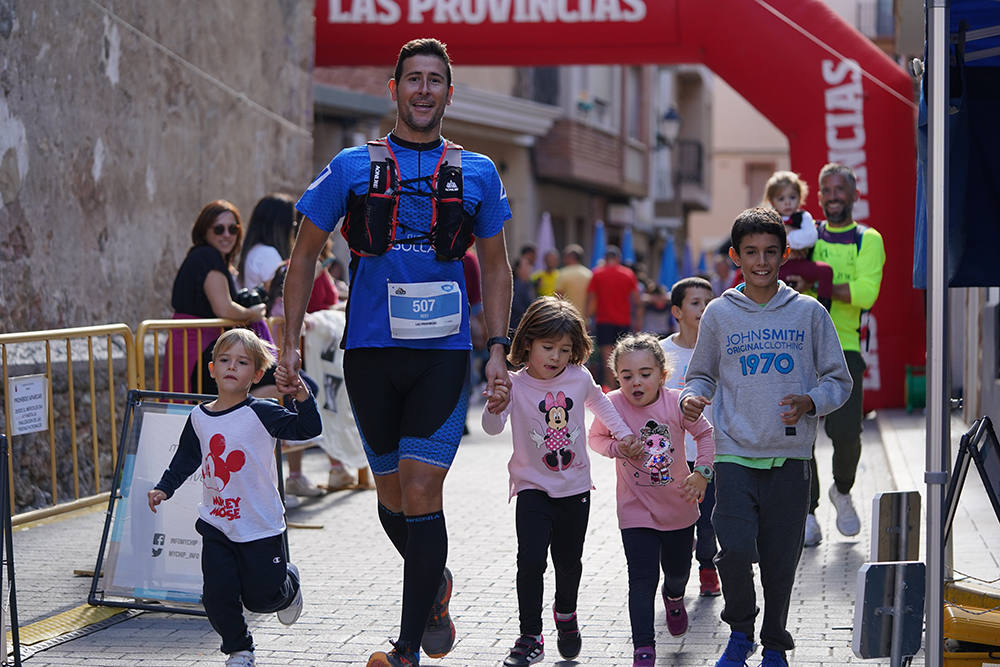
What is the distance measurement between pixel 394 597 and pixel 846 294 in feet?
8.99

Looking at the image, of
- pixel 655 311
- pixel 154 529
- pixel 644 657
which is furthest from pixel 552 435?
pixel 655 311

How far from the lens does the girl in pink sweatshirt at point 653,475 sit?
5.11 metres

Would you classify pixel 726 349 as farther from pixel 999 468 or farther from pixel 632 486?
pixel 999 468

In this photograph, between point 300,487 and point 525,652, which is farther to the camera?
point 300,487

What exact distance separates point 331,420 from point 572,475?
4.54 metres

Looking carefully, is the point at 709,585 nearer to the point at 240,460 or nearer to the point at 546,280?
the point at 240,460

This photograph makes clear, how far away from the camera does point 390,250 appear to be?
4.80 meters

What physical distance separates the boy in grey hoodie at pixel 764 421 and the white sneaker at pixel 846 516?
8.74 ft

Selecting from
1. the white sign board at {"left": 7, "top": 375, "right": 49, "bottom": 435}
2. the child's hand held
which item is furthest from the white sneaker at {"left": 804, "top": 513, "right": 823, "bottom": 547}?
the white sign board at {"left": 7, "top": 375, "right": 49, "bottom": 435}

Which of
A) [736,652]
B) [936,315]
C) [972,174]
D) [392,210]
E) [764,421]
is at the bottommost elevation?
[736,652]

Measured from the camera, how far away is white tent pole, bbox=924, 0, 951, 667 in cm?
370

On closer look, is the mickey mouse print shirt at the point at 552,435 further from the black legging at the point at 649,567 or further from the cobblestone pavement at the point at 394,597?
the cobblestone pavement at the point at 394,597

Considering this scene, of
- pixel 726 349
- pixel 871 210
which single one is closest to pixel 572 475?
pixel 726 349

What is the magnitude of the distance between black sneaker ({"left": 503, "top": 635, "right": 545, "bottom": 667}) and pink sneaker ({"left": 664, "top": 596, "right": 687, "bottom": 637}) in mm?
648
